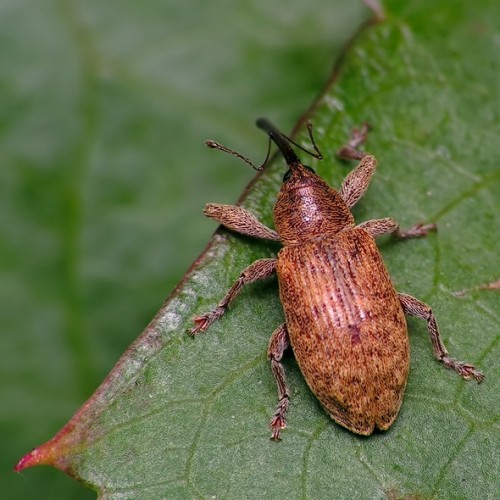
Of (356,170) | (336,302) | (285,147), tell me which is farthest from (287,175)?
(336,302)

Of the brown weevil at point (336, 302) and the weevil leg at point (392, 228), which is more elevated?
the weevil leg at point (392, 228)

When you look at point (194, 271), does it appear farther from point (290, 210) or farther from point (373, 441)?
point (373, 441)

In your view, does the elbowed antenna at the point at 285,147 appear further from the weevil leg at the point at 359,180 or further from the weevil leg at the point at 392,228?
the weevil leg at the point at 392,228

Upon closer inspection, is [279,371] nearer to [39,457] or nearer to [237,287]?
[237,287]

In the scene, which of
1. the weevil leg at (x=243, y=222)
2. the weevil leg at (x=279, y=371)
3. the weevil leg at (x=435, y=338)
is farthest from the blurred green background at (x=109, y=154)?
the weevil leg at (x=435, y=338)

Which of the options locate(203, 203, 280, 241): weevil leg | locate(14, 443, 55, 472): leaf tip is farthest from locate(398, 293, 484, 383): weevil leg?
locate(14, 443, 55, 472): leaf tip

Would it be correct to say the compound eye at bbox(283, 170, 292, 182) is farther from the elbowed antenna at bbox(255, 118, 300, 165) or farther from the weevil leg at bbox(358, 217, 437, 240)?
the weevil leg at bbox(358, 217, 437, 240)
